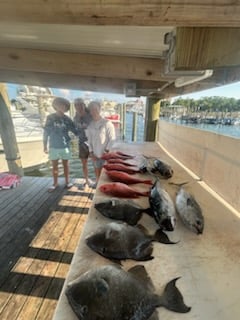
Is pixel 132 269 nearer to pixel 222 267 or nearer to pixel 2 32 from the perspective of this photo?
pixel 222 267

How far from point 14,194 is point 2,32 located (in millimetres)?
2799

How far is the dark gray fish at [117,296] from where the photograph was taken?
554 mm

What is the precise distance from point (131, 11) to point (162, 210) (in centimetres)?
84

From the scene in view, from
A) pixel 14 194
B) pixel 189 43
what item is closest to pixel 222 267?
pixel 189 43

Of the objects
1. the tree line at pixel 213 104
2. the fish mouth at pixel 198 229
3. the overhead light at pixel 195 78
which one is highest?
the overhead light at pixel 195 78

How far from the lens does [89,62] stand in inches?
81.8

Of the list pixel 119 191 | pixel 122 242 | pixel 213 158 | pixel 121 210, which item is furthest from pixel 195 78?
pixel 122 242

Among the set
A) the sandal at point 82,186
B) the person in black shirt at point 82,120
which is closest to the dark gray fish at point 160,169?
the person in black shirt at point 82,120

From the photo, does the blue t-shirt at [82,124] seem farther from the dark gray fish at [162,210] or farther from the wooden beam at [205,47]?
the wooden beam at [205,47]

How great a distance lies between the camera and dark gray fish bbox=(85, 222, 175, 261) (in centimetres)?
78

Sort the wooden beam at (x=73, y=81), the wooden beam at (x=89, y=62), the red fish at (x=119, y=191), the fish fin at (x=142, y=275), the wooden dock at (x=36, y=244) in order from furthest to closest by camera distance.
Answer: the wooden beam at (x=73, y=81) → the wooden beam at (x=89, y=62) → the wooden dock at (x=36, y=244) → the red fish at (x=119, y=191) → the fish fin at (x=142, y=275)

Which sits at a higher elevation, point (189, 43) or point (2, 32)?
point (2, 32)

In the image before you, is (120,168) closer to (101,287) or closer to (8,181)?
(101,287)

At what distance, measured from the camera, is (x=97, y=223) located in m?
0.98
